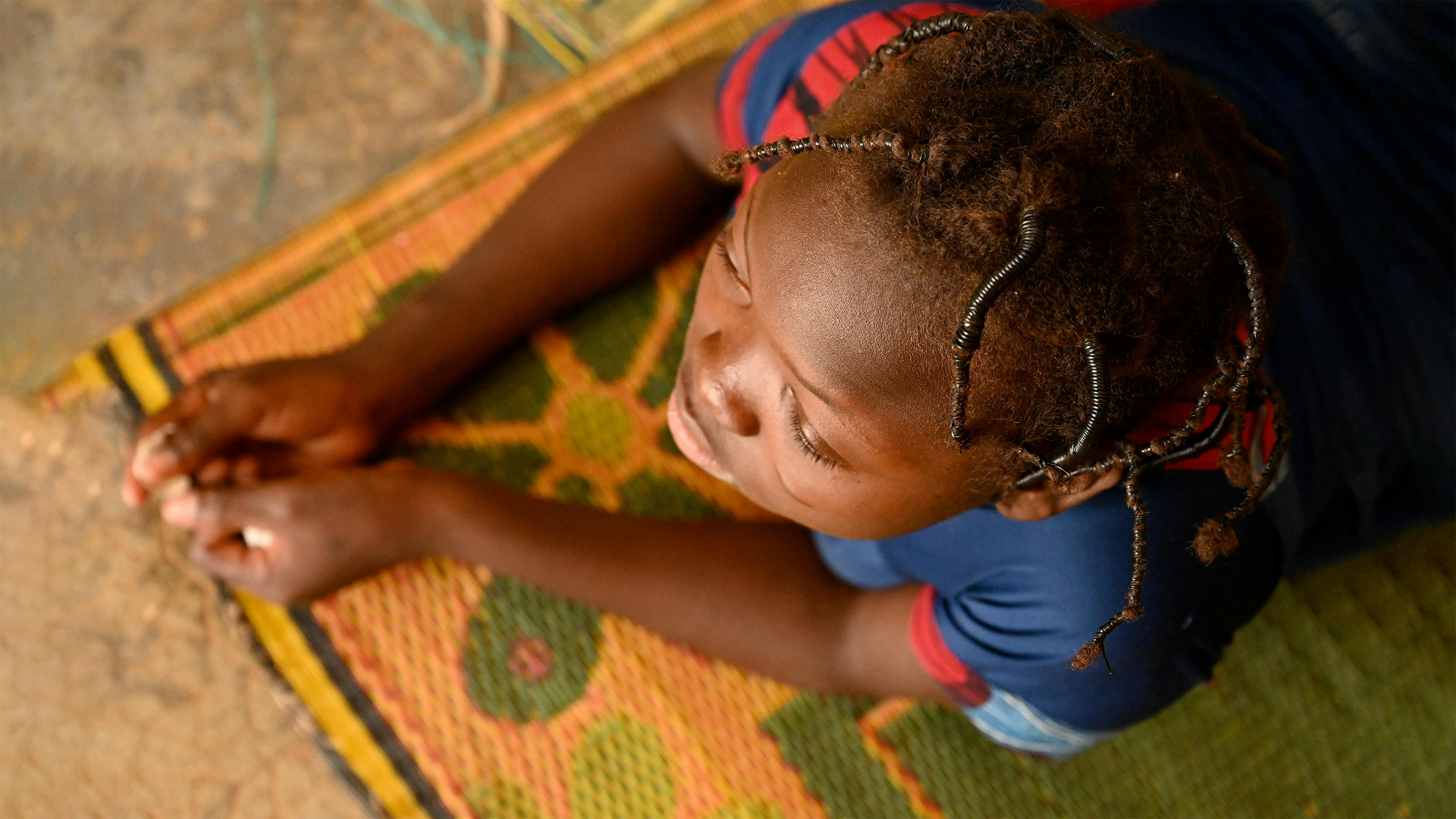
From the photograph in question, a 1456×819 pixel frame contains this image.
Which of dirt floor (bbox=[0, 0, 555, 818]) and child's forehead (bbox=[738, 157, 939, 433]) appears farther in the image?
dirt floor (bbox=[0, 0, 555, 818])

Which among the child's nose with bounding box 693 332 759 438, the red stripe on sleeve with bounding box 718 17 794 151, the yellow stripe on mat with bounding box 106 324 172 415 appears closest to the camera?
the child's nose with bounding box 693 332 759 438

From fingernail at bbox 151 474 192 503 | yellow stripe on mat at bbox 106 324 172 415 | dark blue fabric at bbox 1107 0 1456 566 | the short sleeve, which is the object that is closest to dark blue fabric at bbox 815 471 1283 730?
the short sleeve

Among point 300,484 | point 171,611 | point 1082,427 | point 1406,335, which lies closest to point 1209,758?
point 1406,335

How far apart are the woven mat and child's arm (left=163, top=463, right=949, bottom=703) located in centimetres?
7

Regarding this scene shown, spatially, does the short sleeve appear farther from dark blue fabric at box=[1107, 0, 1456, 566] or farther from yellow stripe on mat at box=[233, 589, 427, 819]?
yellow stripe on mat at box=[233, 589, 427, 819]

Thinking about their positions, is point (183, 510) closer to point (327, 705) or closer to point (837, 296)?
point (327, 705)

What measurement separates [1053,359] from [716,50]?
0.83m

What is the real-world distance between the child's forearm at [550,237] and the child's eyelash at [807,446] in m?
0.47

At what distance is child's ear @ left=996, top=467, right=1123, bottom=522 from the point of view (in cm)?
55

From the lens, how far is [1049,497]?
23.1 inches

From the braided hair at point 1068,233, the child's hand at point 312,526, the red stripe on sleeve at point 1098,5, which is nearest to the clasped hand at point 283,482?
the child's hand at point 312,526

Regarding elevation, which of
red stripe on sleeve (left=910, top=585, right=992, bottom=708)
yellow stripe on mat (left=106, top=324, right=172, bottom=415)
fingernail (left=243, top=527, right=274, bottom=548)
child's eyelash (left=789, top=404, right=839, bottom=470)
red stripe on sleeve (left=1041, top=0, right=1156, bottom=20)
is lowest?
red stripe on sleeve (left=910, top=585, right=992, bottom=708)

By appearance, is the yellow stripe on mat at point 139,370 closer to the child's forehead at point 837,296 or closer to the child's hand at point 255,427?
the child's hand at point 255,427

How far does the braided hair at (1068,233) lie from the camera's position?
459 millimetres
